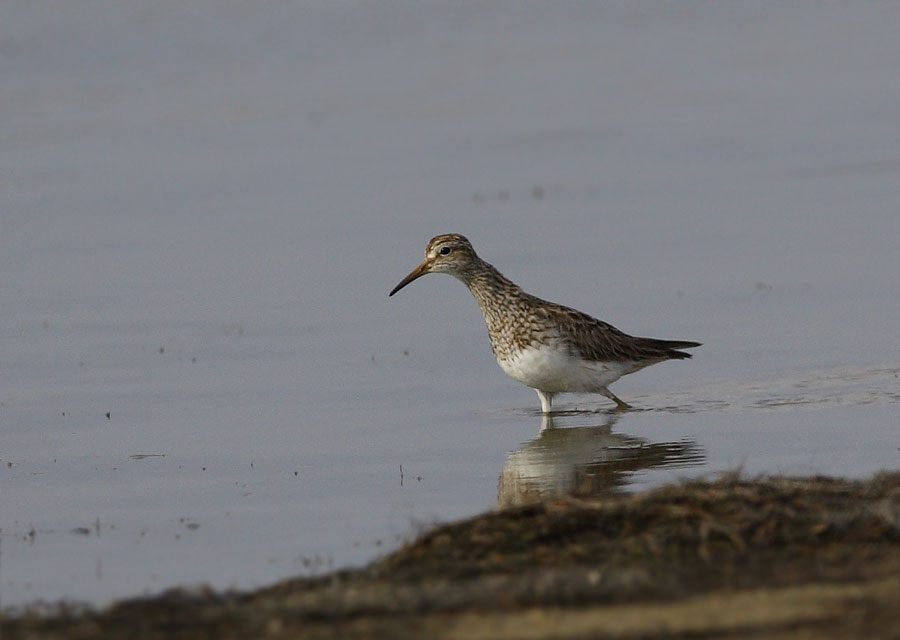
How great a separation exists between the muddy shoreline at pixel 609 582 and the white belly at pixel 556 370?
3.71 meters

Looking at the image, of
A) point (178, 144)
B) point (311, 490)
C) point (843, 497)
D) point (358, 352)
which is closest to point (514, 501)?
point (311, 490)

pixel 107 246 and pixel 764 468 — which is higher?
pixel 107 246

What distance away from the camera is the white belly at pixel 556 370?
11609mm

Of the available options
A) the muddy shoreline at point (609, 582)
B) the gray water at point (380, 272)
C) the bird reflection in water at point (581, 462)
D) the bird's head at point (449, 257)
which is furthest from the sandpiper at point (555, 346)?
the muddy shoreline at point (609, 582)

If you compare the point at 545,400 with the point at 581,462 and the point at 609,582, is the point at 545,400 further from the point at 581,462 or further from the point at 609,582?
the point at 609,582

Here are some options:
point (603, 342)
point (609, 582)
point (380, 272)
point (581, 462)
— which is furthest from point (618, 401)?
point (609, 582)

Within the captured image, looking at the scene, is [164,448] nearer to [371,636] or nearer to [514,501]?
[514,501]

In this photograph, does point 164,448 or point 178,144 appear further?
point 178,144

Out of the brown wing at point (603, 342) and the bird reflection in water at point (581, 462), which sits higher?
the brown wing at point (603, 342)

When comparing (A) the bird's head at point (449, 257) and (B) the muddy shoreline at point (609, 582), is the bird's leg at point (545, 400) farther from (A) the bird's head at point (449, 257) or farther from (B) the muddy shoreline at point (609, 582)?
(B) the muddy shoreline at point (609, 582)

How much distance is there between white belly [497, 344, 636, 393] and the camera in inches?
457

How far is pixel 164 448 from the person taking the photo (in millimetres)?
10570

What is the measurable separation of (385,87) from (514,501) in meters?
18.2

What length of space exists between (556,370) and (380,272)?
4015 mm
